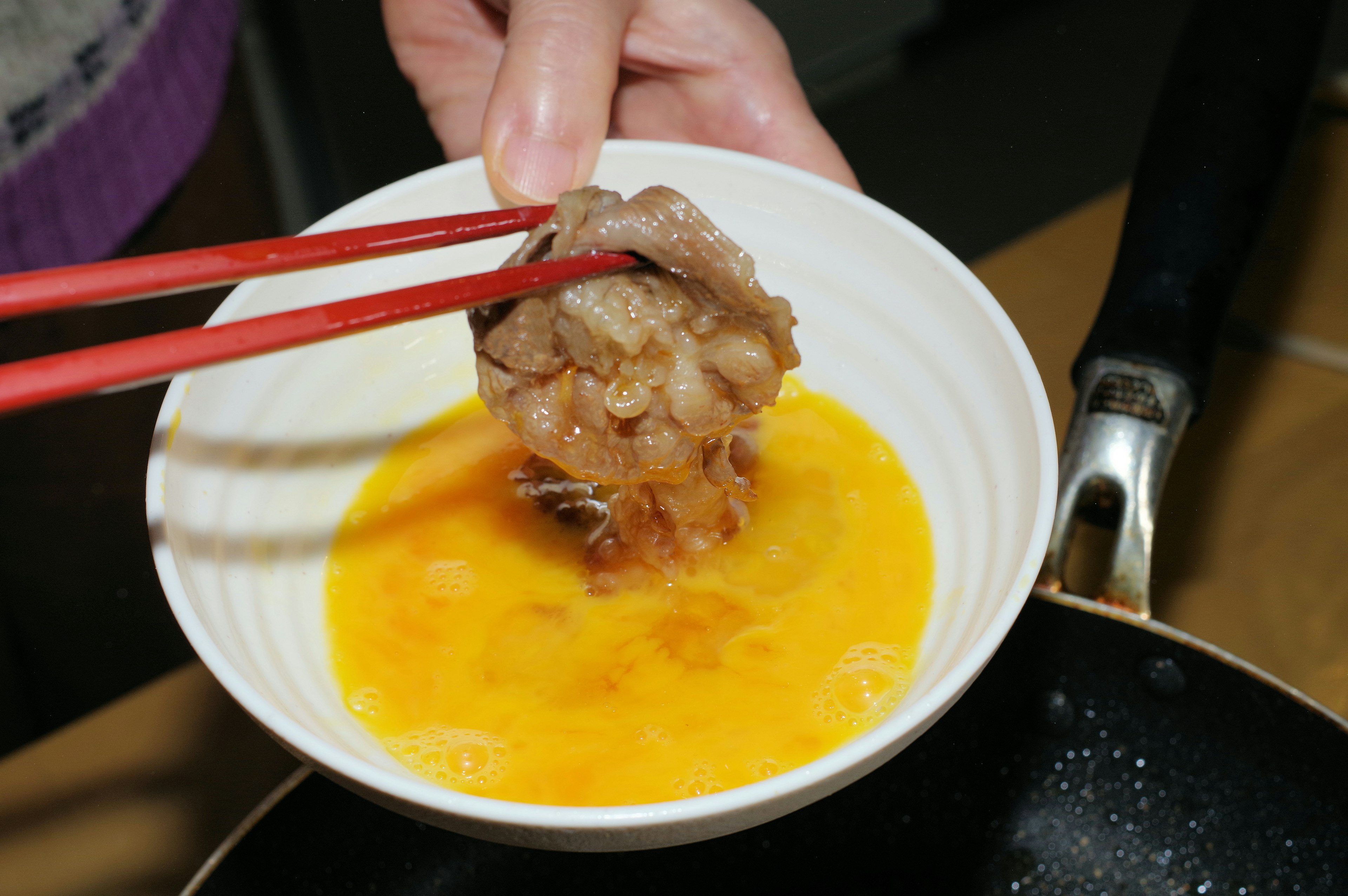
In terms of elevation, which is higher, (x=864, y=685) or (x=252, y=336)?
(x=252, y=336)

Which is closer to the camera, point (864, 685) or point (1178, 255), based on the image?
point (864, 685)

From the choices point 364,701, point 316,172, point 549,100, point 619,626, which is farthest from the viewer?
point 316,172

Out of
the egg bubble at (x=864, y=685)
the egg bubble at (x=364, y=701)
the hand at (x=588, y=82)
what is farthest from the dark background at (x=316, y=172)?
the egg bubble at (x=864, y=685)

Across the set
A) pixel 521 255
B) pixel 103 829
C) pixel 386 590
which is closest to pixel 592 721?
pixel 386 590

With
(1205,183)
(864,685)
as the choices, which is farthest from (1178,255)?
(864,685)

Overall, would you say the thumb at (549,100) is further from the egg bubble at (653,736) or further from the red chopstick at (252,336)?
the egg bubble at (653,736)

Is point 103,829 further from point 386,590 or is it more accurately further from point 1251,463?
point 1251,463

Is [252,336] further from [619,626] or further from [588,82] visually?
[588,82]
